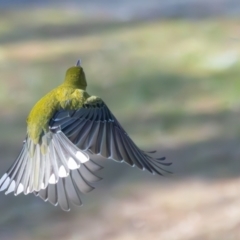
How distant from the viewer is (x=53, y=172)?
3.81 feet

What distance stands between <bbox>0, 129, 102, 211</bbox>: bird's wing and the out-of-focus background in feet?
0.09

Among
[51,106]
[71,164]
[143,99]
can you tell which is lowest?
[71,164]

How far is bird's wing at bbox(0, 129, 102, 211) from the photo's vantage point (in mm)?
1136

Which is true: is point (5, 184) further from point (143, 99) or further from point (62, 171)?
point (143, 99)

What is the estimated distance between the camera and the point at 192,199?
51.1 inches

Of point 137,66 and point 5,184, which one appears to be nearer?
point 5,184

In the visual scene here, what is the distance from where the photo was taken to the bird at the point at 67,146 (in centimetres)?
111

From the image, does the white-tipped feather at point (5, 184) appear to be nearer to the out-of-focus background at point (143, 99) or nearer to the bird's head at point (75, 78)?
the out-of-focus background at point (143, 99)

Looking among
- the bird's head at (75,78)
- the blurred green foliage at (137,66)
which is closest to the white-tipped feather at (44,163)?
the bird's head at (75,78)

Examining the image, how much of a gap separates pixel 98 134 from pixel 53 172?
110mm

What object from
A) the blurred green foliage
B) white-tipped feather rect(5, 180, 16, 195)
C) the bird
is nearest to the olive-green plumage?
the bird

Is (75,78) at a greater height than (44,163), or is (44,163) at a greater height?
(75,78)

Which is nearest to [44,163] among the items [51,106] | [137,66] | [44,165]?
[44,165]

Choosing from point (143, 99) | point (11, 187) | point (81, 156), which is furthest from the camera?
point (143, 99)
